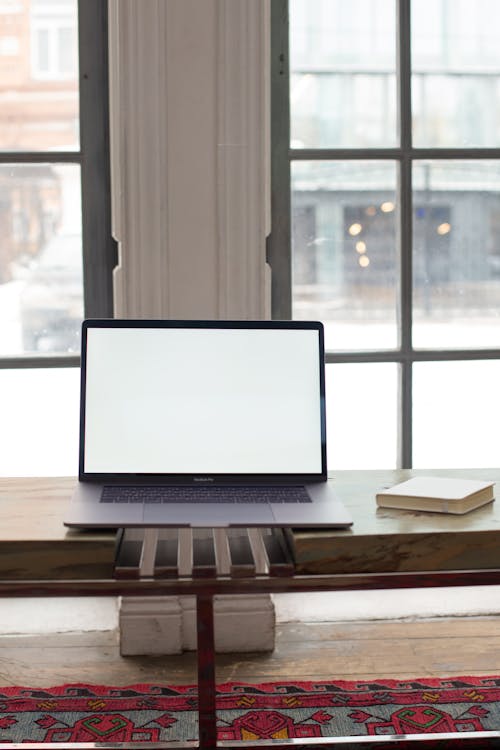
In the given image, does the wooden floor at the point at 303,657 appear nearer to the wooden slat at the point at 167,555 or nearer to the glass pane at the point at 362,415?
the glass pane at the point at 362,415

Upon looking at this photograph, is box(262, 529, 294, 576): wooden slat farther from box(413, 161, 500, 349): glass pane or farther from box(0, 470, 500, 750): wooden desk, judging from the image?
box(413, 161, 500, 349): glass pane

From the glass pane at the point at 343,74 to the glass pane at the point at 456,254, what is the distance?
22 cm

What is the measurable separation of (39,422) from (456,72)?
62.6 inches

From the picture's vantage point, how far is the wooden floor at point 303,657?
2.44 metres

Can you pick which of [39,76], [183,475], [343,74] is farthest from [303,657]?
[39,76]

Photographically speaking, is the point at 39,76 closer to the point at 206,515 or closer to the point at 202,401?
the point at 202,401

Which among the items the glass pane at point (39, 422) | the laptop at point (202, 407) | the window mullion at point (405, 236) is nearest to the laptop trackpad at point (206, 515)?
the laptop at point (202, 407)

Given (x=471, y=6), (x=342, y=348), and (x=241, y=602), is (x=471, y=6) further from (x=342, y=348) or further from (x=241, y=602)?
(x=241, y=602)

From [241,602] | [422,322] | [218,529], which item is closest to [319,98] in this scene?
[422,322]

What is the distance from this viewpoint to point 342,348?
2.81 meters

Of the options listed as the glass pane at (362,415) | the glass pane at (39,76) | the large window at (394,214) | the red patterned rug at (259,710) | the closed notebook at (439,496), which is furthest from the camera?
the glass pane at (362,415)

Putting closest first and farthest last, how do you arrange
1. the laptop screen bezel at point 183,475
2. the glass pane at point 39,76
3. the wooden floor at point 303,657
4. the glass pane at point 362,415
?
the laptop screen bezel at point 183,475 → the wooden floor at point 303,657 → the glass pane at point 39,76 → the glass pane at point 362,415

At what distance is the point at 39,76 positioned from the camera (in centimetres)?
264

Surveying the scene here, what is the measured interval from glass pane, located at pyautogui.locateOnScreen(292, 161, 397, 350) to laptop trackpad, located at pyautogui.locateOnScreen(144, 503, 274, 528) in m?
1.26
